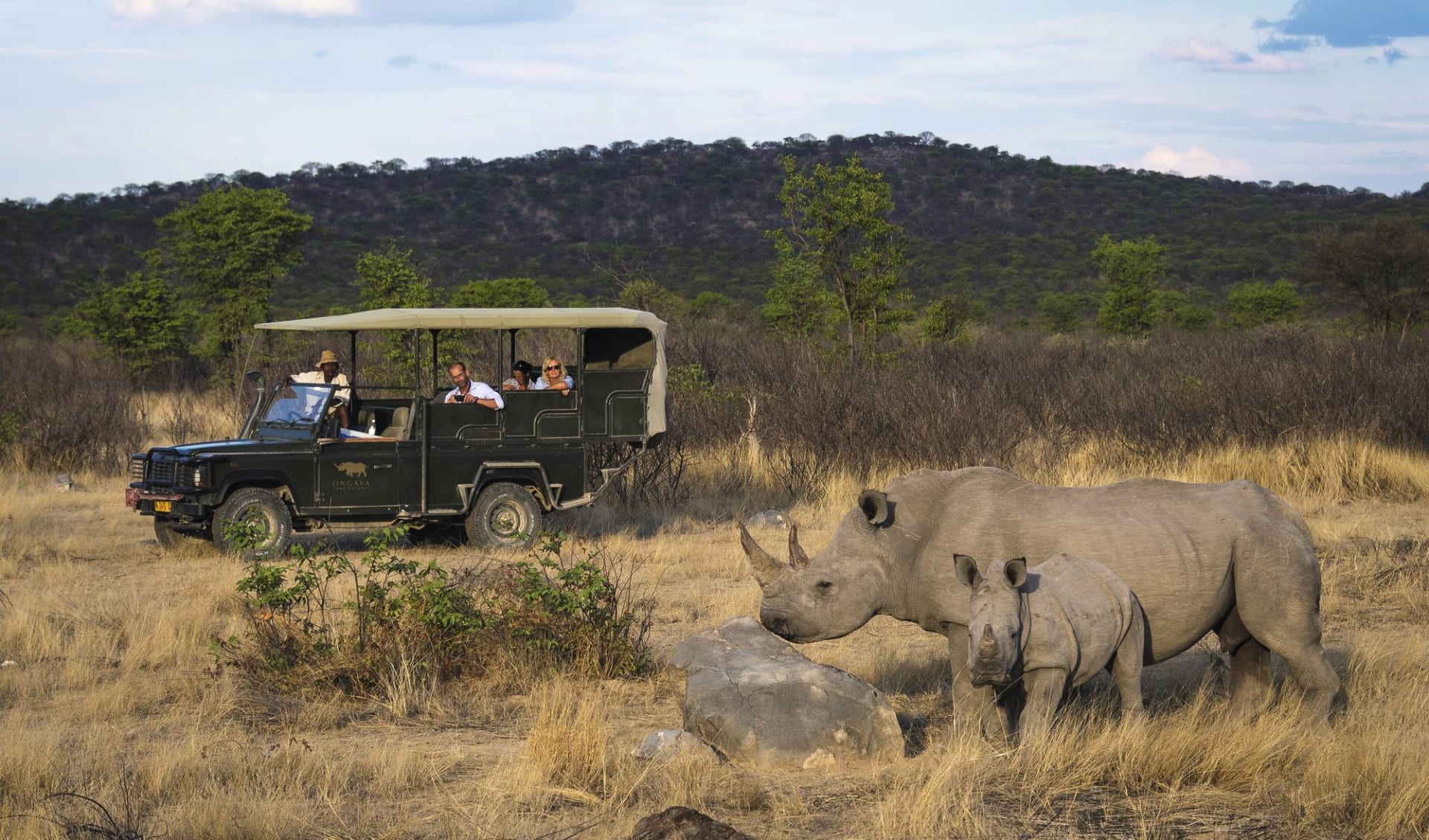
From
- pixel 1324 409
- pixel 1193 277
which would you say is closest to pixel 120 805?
pixel 1324 409

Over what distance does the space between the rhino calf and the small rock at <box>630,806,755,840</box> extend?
4.30ft

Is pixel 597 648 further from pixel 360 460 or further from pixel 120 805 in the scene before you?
pixel 360 460

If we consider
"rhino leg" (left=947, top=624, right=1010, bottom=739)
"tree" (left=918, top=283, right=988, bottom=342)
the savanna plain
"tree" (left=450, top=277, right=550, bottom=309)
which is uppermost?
"tree" (left=450, top=277, right=550, bottom=309)

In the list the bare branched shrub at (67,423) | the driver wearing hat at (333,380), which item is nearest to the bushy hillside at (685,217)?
the bare branched shrub at (67,423)

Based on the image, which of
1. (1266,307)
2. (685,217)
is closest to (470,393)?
(1266,307)

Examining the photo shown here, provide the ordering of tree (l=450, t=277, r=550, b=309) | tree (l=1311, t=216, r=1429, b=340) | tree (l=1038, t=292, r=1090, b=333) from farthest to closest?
tree (l=1038, t=292, r=1090, b=333), tree (l=1311, t=216, r=1429, b=340), tree (l=450, t=277, r=550, b=309)

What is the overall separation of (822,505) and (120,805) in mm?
10795

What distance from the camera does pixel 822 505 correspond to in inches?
623

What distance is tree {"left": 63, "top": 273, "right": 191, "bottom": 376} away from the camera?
95.7 ft

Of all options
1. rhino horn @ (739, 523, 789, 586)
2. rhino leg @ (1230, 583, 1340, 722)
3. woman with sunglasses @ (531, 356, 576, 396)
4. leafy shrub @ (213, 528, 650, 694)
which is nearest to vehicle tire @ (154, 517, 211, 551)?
woman with sunglasses @ (531, 356, 576, 396)

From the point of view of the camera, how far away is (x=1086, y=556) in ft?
20.2

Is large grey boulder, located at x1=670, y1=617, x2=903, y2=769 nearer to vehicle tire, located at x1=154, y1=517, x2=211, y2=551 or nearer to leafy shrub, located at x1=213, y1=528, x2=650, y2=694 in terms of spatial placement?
leafy shrub, located at x1=213, y1=528, x2=650, y2=694

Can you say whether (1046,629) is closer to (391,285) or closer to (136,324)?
(391,285)

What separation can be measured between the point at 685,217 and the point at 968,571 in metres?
80.9
